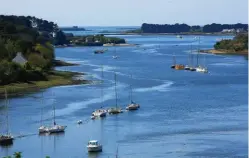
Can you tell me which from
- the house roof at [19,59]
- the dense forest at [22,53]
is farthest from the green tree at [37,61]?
the house roof at [19,59]

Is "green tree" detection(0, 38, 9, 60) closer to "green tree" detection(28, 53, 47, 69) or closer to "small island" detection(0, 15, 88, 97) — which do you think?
"small island" detection(0, 15, 88, 97)

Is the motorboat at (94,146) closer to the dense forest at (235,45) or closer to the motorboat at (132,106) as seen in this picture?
the motorboat at (132,106)

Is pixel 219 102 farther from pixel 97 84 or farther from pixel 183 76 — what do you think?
pixel 183 76

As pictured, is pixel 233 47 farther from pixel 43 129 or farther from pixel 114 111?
pixel 43 129

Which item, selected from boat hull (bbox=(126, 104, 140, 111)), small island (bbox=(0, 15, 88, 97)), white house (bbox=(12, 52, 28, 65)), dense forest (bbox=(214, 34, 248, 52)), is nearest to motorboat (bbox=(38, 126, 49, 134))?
boat hull (bbox=(126, 104, 140, 111))

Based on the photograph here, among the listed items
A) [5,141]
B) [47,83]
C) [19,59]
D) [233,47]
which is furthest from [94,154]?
[233,47]

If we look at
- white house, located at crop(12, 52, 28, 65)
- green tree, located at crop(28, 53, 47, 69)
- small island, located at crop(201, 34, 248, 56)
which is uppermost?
white house, located at crop(12, 52, 28, 65)
